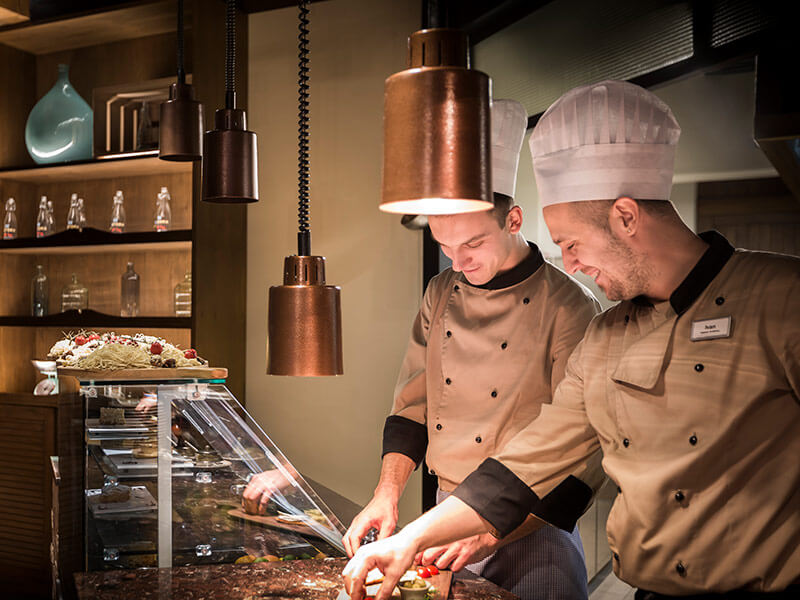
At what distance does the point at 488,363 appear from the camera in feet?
6.47

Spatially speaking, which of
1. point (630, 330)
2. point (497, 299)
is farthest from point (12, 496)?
Answer: point (630, 330)

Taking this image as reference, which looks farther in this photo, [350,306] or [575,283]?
[350,306]

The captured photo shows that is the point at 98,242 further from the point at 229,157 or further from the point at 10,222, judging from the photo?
Answer: the point at 229,157

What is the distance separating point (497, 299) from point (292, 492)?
0.69m

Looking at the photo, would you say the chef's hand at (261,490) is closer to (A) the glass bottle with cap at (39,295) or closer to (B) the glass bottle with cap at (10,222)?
(A) the glass bottle with cap at (39,295)

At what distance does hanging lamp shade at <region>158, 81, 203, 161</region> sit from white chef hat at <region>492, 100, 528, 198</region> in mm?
763

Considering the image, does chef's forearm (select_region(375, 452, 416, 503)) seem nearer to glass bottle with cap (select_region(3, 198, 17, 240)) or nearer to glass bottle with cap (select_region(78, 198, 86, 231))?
glass bottle with cap (select_region(78, 198, 86, 231))

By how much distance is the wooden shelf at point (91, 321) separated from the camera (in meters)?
3.79

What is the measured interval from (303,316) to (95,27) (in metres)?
3.39

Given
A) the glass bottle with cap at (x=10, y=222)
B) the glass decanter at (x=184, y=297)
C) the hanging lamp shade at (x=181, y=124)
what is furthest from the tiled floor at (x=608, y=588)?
the glass bottle with cap at (x=10, y=222)

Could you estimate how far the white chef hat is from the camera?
193 centimetres

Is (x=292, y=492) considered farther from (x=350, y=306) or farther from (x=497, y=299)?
(x=350, y=306)

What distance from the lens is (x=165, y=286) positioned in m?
4.22

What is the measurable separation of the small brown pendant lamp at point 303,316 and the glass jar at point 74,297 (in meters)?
3.28
